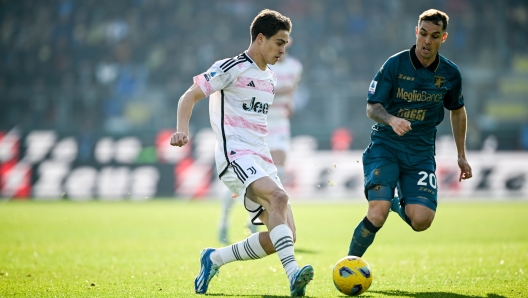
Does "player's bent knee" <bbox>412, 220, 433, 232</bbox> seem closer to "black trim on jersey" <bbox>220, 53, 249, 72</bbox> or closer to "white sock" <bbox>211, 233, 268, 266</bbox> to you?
"white sock" <bbox>211, 233, 268, 266</bbox>

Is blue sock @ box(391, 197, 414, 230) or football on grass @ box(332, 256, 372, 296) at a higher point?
blue sock @ box(391, 197, 414, 230)

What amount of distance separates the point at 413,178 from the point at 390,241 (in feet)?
14.5

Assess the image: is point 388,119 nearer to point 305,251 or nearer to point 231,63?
point 231,63

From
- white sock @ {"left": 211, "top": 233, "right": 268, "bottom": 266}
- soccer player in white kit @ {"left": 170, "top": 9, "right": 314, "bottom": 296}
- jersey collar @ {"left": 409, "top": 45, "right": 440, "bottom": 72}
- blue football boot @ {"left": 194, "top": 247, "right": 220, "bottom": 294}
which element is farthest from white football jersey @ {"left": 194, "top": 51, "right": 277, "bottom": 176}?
jersey collar @ {"left": 409, "top": 45, "right": 440, "bottom": 72}

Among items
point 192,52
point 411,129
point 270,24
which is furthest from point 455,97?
point 192,52

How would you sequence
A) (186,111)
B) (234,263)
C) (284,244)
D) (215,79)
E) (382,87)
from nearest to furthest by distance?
1. (284,244)
2. (186,111)
3. (215,79)
4. (382,87)
5. (234,263)

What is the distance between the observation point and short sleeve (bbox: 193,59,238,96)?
5.97 meters

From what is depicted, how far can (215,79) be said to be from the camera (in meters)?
5.99

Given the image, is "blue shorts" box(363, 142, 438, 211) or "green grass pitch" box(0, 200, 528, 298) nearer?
"green grass pitch" box(0, 200, 528, 298)

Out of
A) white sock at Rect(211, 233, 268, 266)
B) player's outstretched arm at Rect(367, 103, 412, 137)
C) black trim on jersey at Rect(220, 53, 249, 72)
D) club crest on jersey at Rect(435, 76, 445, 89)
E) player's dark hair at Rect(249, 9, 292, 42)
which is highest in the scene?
player's dark hair at Rect(249, 9, 292, 42)

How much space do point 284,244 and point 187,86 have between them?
17101 millimetres

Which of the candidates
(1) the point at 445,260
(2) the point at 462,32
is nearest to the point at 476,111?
(2) the point at 462,32

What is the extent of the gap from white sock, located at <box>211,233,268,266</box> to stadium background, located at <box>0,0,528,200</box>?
12192 millimetres

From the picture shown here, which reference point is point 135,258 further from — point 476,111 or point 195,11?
point 195,11
